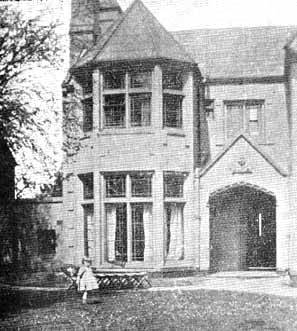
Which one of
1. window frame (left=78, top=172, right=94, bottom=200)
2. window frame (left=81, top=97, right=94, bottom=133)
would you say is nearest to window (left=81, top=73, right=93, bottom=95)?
window frame (left=81, top=97, right=94, bottom=133)

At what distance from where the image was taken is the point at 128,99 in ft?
48.6

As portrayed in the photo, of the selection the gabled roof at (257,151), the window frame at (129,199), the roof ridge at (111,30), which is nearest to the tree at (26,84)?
the window frame at (129,199)

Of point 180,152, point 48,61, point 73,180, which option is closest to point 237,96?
point 180,152

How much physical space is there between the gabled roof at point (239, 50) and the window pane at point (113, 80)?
3.19 metres

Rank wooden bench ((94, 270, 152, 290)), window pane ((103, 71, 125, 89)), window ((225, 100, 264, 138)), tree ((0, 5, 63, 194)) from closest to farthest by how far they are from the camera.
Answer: tree ((0, 5, 63, 194))
wooden bench ((94, 270, 152, 290))
window pane ((103, 71, 125, 89))
window ((225, 100, 264, 138))

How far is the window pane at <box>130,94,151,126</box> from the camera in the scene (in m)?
14.8

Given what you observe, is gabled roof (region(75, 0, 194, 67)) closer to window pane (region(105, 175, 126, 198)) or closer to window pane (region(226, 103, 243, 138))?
window pane (region(226, 103, 243, 138))

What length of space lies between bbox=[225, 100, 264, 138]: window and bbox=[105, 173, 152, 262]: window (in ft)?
11.9

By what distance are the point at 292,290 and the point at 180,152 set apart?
427 centimetres

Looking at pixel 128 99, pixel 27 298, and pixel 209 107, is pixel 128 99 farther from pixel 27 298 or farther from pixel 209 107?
pixel 27 298

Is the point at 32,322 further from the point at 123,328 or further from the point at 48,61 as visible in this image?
the point at 48,61

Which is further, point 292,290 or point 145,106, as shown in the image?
point 145,106

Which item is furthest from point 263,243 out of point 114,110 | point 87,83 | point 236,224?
point 87,83

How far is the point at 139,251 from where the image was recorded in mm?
14391
